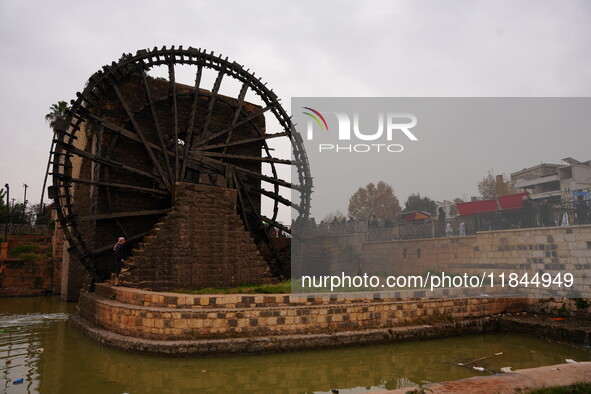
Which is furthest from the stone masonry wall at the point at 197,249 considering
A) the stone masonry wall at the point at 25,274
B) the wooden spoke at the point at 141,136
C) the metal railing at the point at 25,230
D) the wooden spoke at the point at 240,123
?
the metal railing at the point at 25,230

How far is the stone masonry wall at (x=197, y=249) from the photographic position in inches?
354

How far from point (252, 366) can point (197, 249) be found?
12.4 ft

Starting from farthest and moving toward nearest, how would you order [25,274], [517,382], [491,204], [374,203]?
[374,203]
[25,274]
[491,204]
[517,382]

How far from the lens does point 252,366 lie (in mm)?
6250

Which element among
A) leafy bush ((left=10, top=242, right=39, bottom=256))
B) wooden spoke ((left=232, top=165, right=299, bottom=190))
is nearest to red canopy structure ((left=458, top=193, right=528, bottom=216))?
wooden spoke ((left=232, top=165, right=299, bottom=190))

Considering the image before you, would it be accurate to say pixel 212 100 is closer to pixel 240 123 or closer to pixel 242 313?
pixel 240 123

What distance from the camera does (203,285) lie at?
369 inches

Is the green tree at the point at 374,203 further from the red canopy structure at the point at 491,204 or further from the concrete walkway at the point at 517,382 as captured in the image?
the concrete walkway at the point at 517,382

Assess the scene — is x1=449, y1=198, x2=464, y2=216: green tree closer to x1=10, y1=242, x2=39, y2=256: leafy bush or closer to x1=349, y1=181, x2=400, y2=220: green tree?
x1=349, y1=181, x2=400, y2=220: green tree

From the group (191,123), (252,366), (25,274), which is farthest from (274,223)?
(25,274)

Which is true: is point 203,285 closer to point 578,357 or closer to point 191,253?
point 191,253

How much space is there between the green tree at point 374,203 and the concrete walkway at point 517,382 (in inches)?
577

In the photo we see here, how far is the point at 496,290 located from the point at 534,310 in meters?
1.01

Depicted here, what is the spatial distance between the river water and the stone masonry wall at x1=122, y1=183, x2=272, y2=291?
1869 millimetres
